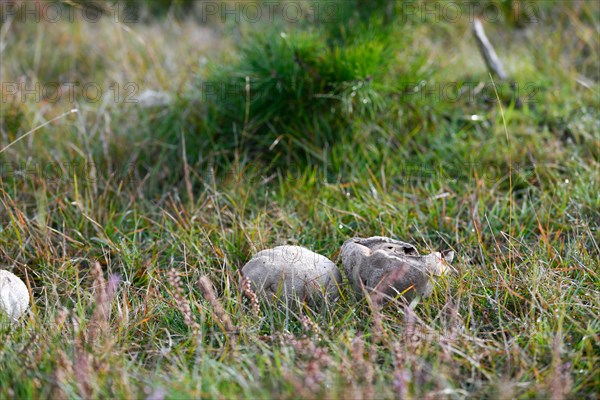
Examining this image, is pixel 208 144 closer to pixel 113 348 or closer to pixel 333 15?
pixel 333 15

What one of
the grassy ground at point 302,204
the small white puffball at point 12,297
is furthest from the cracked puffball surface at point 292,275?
the small white puffball at point 12,297

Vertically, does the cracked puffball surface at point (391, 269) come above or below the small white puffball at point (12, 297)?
above

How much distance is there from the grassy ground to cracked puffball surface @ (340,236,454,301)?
0.06 metres

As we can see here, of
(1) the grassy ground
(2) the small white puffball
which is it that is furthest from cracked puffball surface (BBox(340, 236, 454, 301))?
(2) the small white puffball

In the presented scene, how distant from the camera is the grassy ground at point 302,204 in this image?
68.9 inches

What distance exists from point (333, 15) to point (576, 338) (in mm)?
2118

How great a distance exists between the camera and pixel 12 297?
6.48 ft

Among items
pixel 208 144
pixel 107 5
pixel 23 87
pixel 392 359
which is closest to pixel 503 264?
pixel 392 359

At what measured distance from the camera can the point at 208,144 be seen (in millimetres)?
A: 3158

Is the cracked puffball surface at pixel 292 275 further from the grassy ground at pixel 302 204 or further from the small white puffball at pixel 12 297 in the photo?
the small white puffball at pixel 12 297

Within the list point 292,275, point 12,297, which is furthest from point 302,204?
point 12,297

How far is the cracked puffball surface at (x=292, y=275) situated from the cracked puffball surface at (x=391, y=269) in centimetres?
8

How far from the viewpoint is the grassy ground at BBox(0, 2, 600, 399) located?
1751 millimetres

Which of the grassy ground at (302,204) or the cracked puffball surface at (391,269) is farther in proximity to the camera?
the cracked puffball surface at (391,269)
